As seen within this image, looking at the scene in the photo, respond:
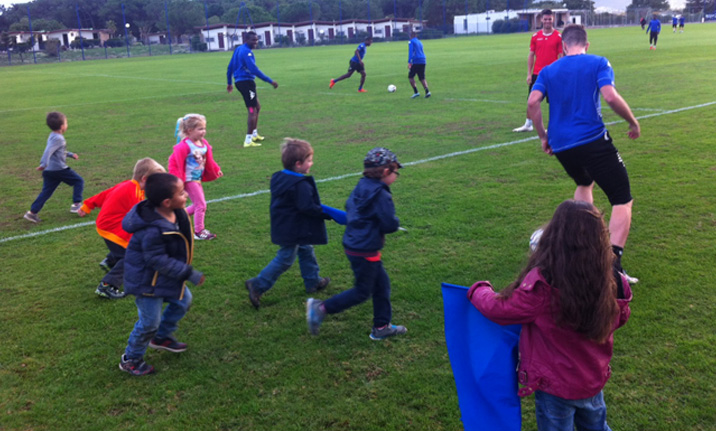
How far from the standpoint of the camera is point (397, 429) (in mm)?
3455

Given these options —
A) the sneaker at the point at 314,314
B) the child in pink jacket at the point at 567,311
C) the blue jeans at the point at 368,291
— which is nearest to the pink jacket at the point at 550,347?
the child in pink jacket at the point at 567,311

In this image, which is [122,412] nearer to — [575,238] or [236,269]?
[236,269]

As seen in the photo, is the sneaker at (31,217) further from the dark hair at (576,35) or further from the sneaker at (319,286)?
the dark hair at (576,35)

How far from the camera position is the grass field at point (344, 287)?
3.70 metres

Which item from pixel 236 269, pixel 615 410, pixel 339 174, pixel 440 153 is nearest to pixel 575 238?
pixel 615 410

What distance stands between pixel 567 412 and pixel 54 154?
7182 mm

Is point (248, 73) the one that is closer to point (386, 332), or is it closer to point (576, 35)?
point (576, 35)

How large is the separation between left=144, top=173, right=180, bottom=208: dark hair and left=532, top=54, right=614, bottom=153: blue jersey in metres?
3.33

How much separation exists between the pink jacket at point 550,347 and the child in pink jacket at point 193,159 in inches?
182

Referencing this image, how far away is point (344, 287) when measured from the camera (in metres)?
5.40

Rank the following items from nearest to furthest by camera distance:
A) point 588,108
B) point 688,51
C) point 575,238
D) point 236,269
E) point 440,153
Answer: point 575,238 < point 588,108 < point 236,269 < point 440,153 < point 688,51

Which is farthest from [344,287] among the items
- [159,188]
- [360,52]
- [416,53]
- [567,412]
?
[360,52]

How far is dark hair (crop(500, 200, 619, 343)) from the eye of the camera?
249cm

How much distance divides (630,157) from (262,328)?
6.84 meters
